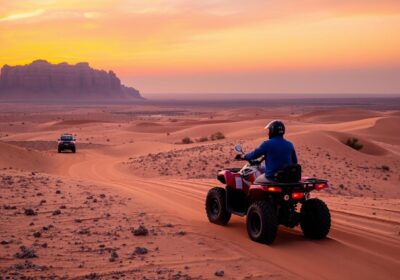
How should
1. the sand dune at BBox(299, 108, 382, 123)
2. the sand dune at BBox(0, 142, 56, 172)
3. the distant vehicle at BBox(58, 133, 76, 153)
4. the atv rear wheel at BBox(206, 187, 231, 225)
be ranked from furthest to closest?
the sand dune at BBox(299, 108, 382, 123) < the distant vehicle at BBox(58, 133, 76, 153) < the sand dune at BBox(0, 142, 56, 172) < the atv rear wheel at BBox(206, 187, 231, 225)

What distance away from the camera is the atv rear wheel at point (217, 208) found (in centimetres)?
973

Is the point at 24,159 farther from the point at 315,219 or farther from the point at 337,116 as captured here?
the point at 337,116

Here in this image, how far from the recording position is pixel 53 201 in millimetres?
11789

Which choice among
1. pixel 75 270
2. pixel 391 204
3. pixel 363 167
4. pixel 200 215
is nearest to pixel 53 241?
pixel 75 270

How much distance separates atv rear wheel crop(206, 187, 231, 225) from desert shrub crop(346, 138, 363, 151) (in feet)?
73.9

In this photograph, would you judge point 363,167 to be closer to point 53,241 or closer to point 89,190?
point 89,190

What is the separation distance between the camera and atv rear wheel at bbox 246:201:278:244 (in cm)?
812

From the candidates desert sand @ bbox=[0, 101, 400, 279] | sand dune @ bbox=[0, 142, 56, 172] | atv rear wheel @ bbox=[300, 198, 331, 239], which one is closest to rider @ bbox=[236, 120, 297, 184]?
atv rear wheel @ bbox=[300, 198, 331, 239]

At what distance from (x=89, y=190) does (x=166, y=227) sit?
5.34 meters

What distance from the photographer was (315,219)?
8531 millimetres

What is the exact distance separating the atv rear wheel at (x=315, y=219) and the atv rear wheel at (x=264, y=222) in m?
0.73

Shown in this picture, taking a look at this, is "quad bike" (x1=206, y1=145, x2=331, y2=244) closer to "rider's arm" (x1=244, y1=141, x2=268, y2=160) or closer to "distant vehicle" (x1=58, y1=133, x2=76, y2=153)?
"rider's arm" (x1=244, y1=141, x2=268, y2=160)

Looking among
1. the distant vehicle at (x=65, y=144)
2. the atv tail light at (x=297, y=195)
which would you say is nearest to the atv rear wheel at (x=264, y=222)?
the atv tail light at (x=297, y=195)

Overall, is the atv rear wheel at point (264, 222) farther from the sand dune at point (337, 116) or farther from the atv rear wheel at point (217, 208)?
the sand dune at point (337, 116)
